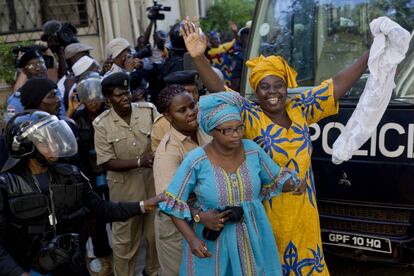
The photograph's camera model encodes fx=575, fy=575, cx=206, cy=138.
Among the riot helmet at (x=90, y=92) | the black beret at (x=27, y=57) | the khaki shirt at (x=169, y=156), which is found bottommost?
the khaki shirt at (x=169, y=156)

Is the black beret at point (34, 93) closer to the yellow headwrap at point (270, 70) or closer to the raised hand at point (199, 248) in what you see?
the yellow headwrap at point (270, 70)

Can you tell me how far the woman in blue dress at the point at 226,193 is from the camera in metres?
2.68

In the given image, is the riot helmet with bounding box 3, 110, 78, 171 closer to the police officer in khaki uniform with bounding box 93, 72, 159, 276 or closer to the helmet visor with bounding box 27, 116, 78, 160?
the helmet visor with bounding box 27, 116, 78, 160

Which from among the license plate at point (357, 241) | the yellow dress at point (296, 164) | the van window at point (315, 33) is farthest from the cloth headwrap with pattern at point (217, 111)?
A: the van window at point (315, 33)

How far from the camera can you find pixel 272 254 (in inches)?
112

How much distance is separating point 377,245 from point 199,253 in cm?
187

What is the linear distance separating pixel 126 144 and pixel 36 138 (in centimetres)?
124

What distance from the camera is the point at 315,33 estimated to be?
15.8 feet

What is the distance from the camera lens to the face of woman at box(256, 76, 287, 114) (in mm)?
2984

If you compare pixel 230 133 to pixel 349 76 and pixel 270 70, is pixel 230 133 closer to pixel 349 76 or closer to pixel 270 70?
pixel 270 70

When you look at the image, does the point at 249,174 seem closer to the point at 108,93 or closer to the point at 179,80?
the point at 179,80

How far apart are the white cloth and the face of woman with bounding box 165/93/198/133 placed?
79 centimetres

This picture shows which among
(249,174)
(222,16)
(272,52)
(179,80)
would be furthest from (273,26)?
(222,16)

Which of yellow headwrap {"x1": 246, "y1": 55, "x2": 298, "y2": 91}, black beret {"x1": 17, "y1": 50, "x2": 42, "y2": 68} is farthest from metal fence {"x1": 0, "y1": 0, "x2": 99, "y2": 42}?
yellow headwrap {"x1": 246, "y1": 55, "x2": 298, "y2": 91}
